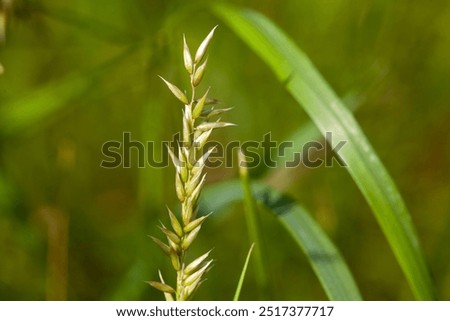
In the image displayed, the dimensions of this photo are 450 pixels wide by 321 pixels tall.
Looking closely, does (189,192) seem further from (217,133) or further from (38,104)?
(217,133)

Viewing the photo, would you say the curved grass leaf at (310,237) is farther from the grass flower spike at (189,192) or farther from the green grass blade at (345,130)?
the grass flower spike at (189,192)

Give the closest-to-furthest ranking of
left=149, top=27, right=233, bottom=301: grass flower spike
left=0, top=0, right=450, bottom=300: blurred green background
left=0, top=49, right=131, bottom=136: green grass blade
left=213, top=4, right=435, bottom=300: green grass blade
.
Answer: left=149, top=27, right=233, bottom=301: grass flower spike < left=213, top=4, right=435, bottom=300: green grass blade < left=0, top=49, right=131, bottom=136: green grass blade < left=0, top=0, right=450, bottom=300: blurred green background

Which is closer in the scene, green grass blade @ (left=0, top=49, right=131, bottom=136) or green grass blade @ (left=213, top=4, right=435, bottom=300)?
green grass blade @ (left=213, top=4, right=435, bottom=300)

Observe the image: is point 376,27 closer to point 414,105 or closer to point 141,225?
point 414,105

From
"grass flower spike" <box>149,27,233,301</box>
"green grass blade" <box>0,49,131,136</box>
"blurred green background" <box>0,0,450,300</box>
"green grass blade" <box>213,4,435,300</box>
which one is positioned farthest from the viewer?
"blurred green background" <box>0,0,450,300</box>

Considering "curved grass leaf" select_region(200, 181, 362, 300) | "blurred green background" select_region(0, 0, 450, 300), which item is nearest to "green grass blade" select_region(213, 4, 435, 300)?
"curved grass leaf" select_region(200, 181, 362, 300)

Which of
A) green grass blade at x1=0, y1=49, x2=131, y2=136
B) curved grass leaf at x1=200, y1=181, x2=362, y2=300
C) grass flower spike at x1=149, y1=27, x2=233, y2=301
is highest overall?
green grass blade at x1=0, y1=49, x2=131, y2=136

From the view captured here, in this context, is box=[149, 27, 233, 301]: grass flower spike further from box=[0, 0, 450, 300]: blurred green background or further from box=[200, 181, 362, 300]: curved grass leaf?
box=[0, 0, 450, 300]: blurred green background
